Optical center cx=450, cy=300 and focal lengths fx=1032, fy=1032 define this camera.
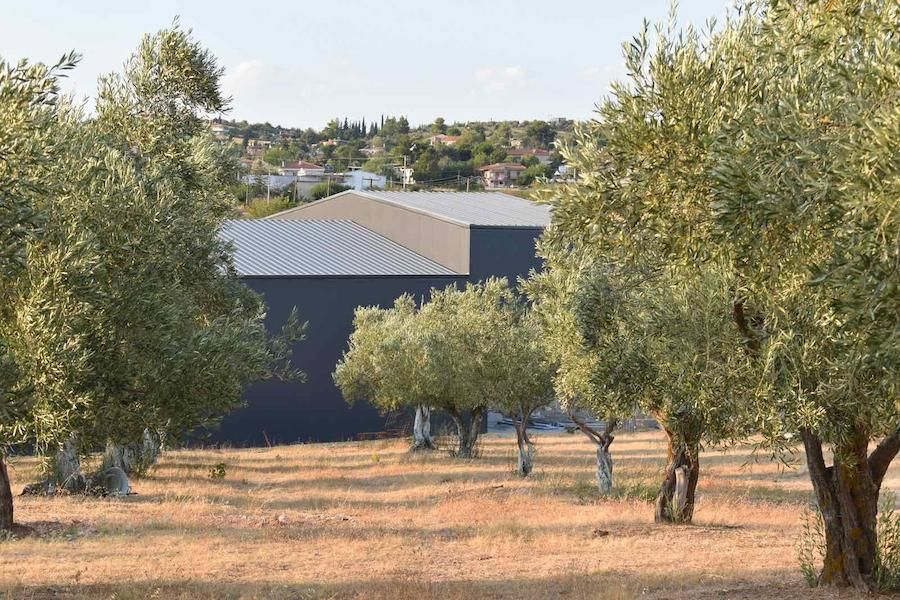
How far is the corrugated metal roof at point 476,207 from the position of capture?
71562 millimetres

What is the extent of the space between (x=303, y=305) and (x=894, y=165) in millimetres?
54429

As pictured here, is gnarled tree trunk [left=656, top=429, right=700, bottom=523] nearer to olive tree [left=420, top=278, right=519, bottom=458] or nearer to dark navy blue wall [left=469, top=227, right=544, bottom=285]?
olive tree [left=420, top=278, right=519, bottom=458]

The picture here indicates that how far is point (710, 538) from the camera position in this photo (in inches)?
979

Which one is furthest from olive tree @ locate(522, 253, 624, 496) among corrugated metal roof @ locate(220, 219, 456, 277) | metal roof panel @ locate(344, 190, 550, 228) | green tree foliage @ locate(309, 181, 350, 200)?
green tree foliage @ locate(309, 181, 350, 200)

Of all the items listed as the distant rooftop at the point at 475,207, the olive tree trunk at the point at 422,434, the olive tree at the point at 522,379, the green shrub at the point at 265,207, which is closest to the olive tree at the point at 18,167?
the olive tree at the point at 522,379

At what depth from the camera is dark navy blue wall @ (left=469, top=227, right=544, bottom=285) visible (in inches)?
2704

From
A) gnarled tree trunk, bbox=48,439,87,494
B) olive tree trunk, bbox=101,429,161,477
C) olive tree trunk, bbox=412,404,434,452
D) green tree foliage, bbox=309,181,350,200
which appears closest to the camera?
gnarled tree trunk, bbox=48,439,87,494

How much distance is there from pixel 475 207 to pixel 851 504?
64720 mm

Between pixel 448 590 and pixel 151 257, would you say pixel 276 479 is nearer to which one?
pixel 151 257

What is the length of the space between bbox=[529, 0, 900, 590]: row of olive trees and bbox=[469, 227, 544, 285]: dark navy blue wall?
5049 centimetres

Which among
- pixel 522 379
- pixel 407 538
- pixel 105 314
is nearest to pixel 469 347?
pixel 522 379

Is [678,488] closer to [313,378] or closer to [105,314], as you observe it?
[105,314]

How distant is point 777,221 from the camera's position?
10.9 m

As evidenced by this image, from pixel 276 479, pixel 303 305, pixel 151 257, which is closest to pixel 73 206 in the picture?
pixel 151 257
